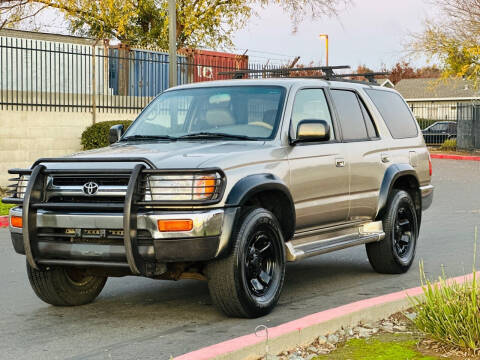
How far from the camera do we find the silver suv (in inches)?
249

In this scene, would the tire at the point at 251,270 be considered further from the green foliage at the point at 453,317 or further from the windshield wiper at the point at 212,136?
the green foliage at the point at 453,317

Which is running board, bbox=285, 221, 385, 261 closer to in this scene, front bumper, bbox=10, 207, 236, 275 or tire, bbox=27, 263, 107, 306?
front bumper, bbox=10, 207, 236, 275

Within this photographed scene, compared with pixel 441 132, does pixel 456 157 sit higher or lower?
lower

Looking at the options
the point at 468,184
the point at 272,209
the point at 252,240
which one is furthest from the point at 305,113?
the point at 468,184

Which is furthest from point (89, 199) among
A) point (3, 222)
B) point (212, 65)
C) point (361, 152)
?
point (212, 65)

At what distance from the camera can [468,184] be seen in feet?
75.7

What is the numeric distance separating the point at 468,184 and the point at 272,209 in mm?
16755

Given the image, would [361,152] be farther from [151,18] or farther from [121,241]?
[151,18]

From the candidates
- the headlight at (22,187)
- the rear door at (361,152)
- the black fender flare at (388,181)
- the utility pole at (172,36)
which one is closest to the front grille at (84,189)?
the headlight at (22,187)

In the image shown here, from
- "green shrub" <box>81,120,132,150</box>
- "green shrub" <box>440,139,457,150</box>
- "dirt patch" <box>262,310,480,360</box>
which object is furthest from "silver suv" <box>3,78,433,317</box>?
"green shrub" <box>440,139,457,150</box>

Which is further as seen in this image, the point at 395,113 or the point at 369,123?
the point at 395,113

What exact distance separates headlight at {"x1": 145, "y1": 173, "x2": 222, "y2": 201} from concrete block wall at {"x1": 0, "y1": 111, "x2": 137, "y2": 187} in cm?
1397

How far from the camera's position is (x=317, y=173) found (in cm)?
778

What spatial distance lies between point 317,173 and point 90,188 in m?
2.24
